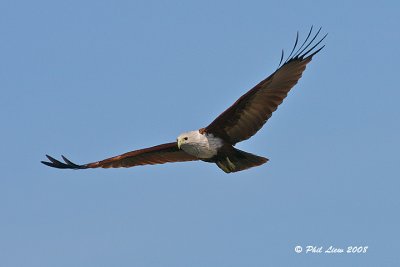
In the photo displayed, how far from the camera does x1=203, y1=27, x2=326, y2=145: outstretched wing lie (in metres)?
15.3

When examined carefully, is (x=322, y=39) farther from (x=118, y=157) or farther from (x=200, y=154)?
(x=118, y=157)

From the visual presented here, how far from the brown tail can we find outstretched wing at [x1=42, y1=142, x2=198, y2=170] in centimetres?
87

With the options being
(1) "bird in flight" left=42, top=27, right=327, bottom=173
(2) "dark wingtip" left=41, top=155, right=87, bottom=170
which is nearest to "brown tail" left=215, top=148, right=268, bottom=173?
(1) "bird in flight" left=42, top=27, right=327, bottom=173

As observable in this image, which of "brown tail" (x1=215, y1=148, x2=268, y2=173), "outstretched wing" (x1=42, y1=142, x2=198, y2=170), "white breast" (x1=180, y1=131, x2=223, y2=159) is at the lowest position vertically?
"brown tail" (x1=215, y1=148, x2=268, y2=173)

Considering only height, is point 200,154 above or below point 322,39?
below

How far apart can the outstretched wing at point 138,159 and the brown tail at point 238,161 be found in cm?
87

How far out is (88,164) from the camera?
55.9ft

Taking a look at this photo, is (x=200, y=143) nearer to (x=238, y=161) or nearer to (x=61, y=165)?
(x=238, y=161)

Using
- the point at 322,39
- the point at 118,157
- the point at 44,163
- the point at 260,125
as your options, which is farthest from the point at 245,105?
the point at 44,163

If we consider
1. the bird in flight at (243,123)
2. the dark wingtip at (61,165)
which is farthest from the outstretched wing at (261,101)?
the dark wingtip at (61,165)

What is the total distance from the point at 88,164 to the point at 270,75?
381 cm

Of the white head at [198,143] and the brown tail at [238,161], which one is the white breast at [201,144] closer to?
the white head at [198,143]

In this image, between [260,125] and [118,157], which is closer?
[260,125]

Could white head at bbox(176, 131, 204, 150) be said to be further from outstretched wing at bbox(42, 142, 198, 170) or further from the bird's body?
outstretched wing at bbox(42, 142, 198, 170)
